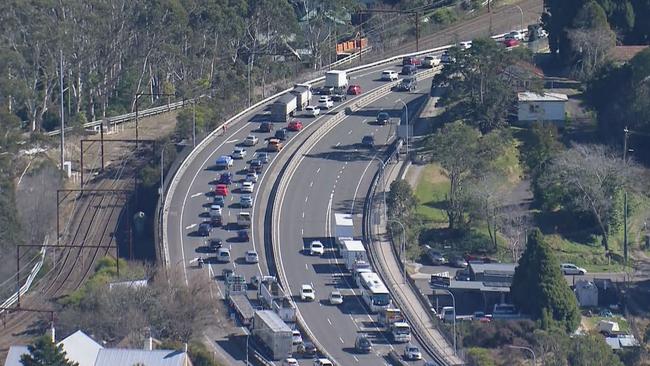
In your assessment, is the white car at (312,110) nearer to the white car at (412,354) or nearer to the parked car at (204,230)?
the parked car at (204,230)

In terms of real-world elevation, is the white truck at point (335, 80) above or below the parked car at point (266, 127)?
above

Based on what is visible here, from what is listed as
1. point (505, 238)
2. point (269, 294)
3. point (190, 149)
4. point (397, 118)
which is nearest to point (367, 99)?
point (397, 118)

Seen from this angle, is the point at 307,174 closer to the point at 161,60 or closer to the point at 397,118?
the point at 397,118

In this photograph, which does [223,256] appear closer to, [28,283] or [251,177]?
[28,283]

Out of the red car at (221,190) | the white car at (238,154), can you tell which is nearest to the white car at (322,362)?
the red car at (221,190)

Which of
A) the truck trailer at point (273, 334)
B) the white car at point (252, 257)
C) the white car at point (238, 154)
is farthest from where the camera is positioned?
the white car at point (238, 154)

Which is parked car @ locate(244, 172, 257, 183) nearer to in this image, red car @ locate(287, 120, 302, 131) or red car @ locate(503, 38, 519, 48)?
red car @ locate(287, 120, 302, 131)

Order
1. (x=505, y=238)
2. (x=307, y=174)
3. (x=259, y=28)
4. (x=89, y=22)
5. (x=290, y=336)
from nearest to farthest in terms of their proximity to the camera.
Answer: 1. (x=290, y=336)
2. (x=505, y=238)
3. (x=307, y=174)
4. (x=89, y=22)
5. (x=259, y=28)
